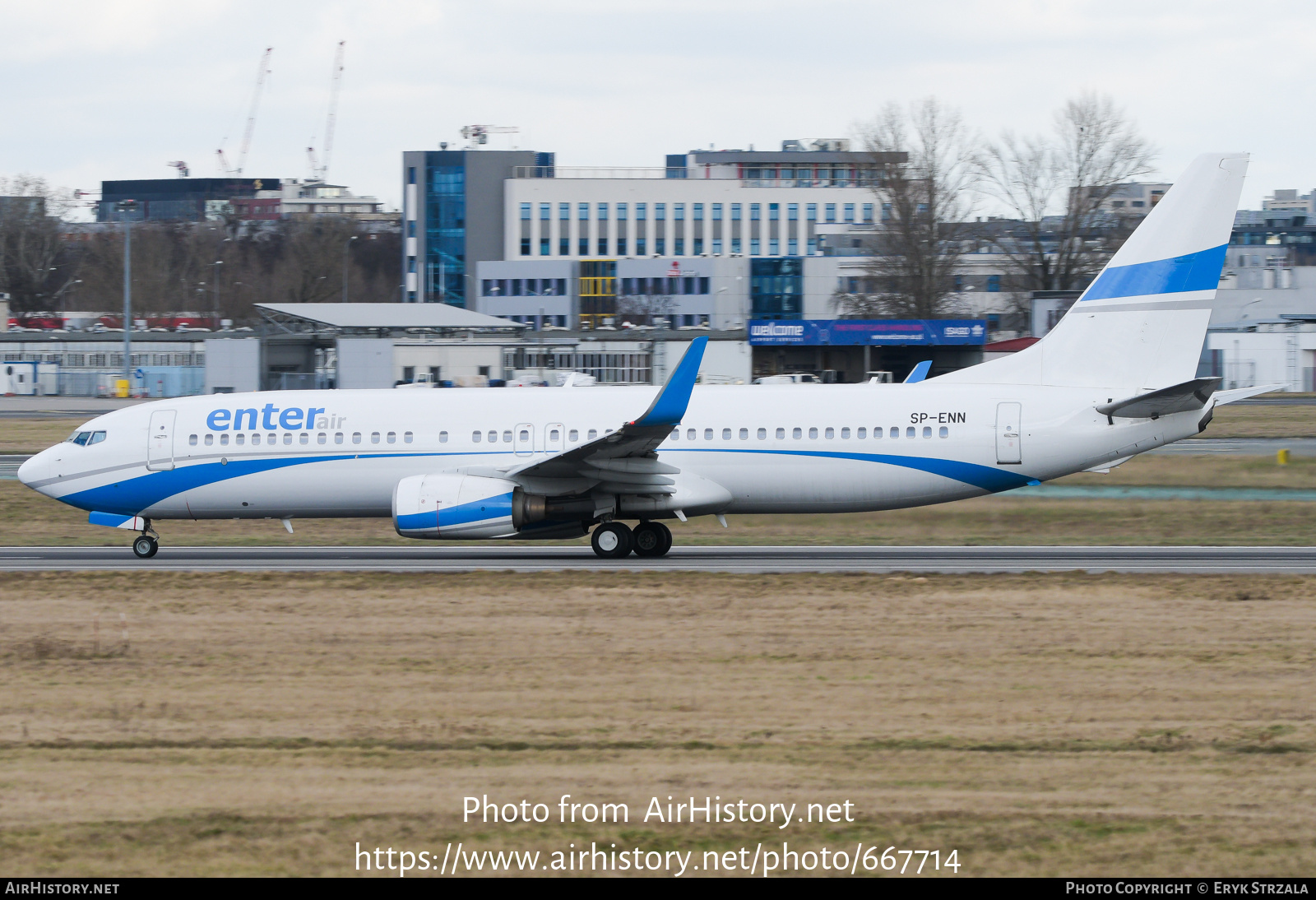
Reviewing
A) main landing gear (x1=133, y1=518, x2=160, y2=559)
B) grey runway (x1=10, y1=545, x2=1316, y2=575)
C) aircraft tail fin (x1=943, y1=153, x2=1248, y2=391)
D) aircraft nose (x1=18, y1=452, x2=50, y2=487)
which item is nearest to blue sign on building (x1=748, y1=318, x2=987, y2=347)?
grey runway (x1=10, y1=545, x2=1316, y2=575)

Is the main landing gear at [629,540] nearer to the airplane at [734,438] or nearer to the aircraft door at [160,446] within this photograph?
the airplane at [734,438]

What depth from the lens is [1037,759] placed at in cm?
1116

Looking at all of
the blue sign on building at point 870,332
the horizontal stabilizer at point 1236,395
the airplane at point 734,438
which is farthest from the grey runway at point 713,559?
the blue sign on building at point 870,332

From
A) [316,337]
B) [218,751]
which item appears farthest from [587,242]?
[218,751]

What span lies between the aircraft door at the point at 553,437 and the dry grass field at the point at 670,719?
4745 millimetres

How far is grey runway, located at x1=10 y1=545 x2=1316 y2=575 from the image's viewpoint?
22781 millimetres

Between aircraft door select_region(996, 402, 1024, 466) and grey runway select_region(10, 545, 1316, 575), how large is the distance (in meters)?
1.78

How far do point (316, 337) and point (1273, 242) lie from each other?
116984 mm

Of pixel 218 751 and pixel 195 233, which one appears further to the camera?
pixel 195 233

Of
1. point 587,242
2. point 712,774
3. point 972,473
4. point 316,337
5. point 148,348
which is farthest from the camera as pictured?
point 587,242

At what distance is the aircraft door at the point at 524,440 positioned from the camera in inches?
978

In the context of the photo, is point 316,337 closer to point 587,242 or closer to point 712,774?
point 712,774

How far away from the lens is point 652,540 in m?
24.8

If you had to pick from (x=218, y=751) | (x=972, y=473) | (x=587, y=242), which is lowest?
(x=218, y=751)
